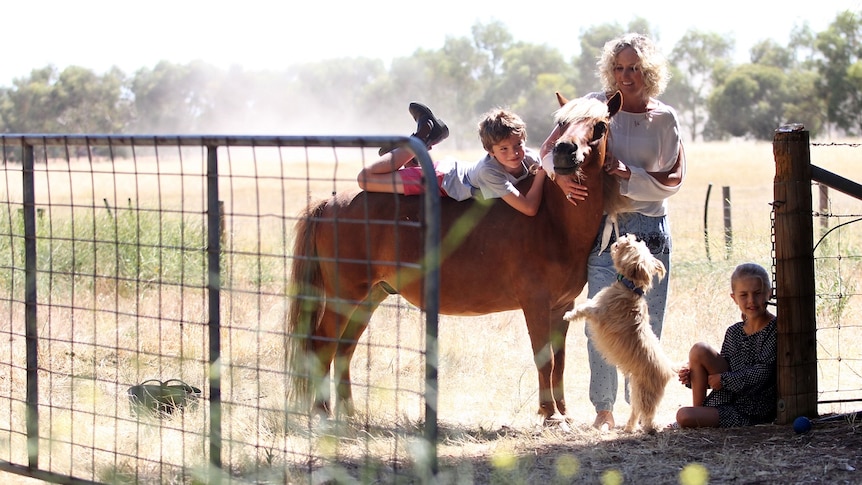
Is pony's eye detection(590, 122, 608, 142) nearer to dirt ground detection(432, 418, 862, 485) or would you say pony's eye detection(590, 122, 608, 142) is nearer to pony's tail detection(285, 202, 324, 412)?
dirt ground detection(432, 418, 862, 485)

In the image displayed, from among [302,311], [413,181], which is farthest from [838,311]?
[302,311]

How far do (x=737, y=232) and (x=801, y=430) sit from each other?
5666 mm

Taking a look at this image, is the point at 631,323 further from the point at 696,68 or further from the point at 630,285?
the point at 696,68

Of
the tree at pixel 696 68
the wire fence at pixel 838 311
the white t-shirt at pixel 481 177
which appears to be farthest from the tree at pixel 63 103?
the white t-shirt at pixel 481 177

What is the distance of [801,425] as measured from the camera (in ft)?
15.0

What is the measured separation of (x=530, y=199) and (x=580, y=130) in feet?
1.84

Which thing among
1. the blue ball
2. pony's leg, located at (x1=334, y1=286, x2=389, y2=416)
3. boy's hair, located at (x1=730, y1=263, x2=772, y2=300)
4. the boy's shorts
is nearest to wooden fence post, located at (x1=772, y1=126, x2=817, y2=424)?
boy's hair, located at (x1=730, y1=263, x2=772, y2=300)

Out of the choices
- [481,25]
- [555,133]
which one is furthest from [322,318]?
[481,25]

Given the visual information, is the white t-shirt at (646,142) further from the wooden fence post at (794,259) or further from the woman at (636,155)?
the wooden fence post at (794,259)

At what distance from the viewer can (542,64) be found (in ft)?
327

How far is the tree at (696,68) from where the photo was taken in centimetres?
9231

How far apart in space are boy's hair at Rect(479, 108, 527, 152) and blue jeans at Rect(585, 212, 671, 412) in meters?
0.80

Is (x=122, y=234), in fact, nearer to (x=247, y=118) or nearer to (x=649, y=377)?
(x=649, y=377)

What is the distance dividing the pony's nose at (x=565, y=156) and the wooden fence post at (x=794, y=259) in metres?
1.13
